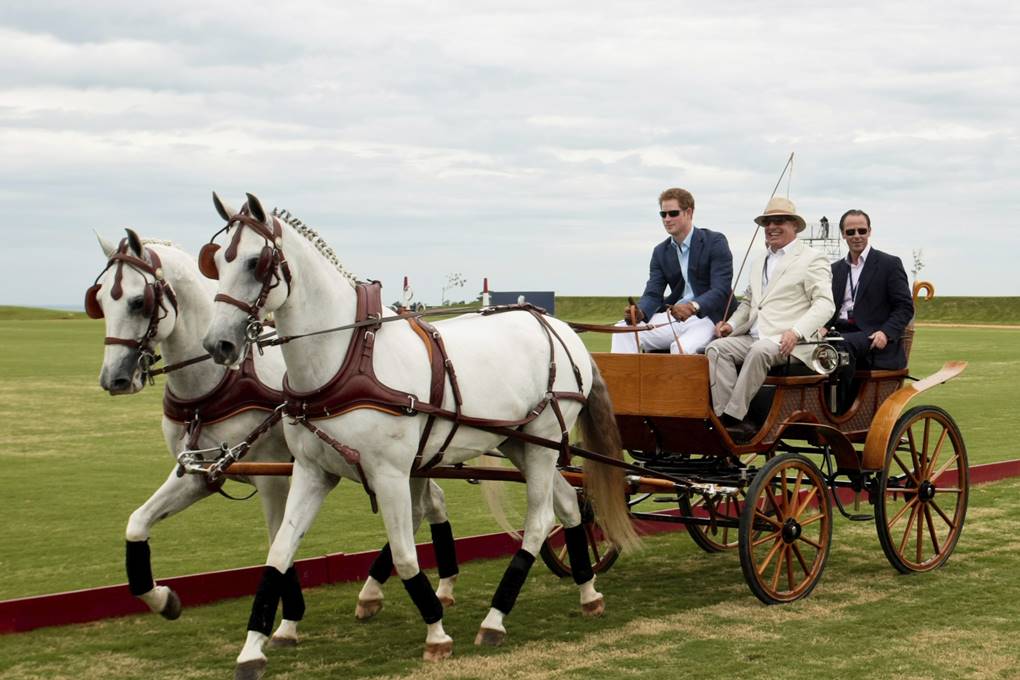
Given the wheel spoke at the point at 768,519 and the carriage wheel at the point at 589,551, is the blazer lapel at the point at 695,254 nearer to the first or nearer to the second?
the carriage wheel at the point at 589,551

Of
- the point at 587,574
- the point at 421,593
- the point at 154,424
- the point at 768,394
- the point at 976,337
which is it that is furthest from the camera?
the point at 976,337

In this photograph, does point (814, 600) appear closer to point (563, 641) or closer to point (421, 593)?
point (563, 641)

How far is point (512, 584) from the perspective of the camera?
6.09 meters

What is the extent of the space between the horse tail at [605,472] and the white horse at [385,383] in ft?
0.85

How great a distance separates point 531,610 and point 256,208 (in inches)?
114

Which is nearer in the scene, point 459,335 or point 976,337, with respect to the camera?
point 459,335

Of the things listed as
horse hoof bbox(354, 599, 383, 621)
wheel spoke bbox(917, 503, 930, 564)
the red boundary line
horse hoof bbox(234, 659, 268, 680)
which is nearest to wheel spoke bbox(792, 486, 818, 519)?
wheel spoke bbox(917, 503, 930, 564)

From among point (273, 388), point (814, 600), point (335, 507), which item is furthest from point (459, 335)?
point (335, 507)

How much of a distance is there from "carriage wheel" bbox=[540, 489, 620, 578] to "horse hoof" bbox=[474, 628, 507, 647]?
133cm

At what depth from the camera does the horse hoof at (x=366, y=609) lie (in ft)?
21.3

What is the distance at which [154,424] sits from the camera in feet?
55.1

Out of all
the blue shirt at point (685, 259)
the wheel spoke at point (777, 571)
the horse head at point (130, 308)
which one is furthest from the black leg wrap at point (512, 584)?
the blue shirt at point (685, 259)

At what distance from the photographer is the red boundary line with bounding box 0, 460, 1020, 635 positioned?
240 inches

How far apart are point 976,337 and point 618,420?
39985mm
